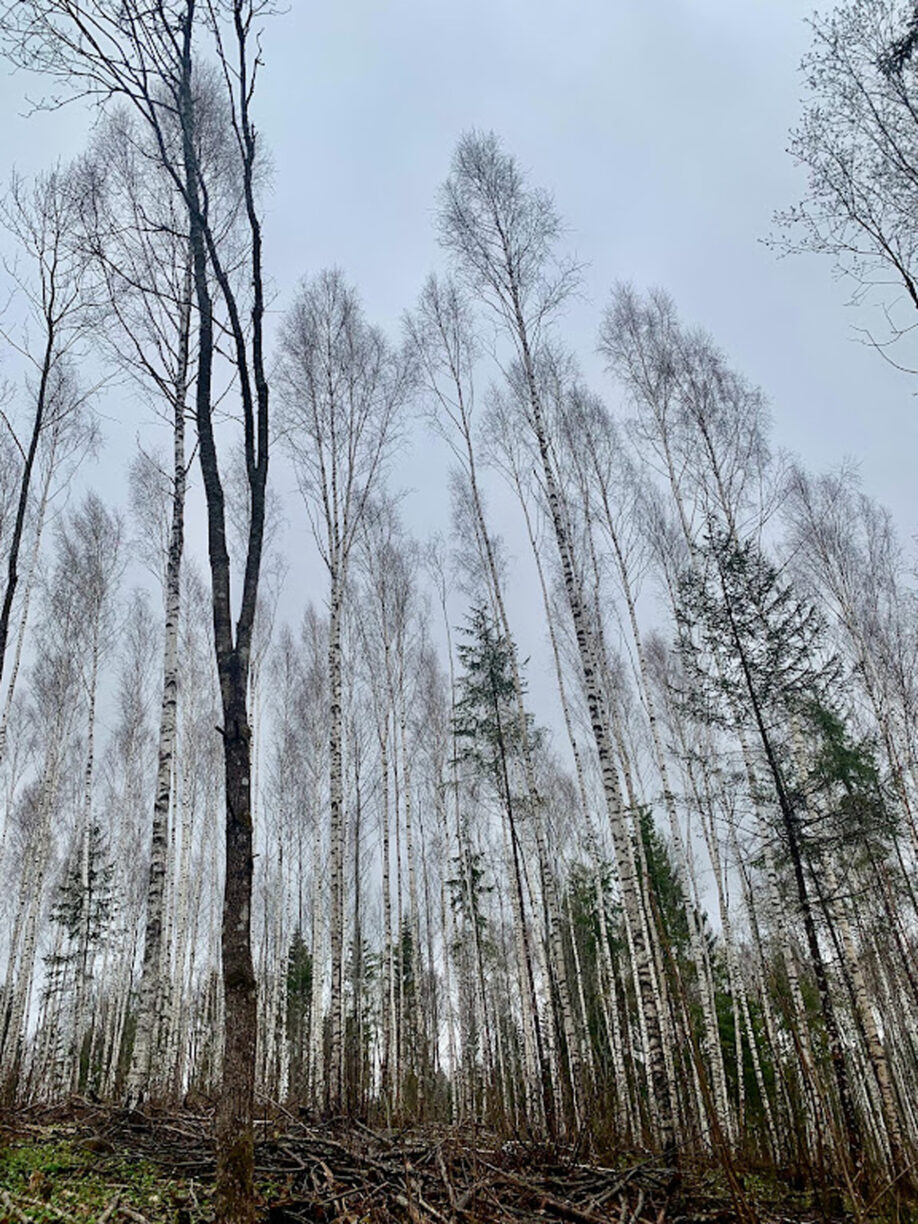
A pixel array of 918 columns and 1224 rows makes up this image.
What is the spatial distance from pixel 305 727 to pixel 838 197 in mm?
15994

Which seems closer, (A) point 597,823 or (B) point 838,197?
(B) point 838,197

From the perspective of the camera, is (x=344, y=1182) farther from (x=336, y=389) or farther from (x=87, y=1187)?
(x=336, y=389)

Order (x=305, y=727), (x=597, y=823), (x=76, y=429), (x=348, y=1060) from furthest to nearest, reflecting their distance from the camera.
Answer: (x=597, y=823), (x=305, y=727), (x=76, y=429), (x=348, y=1060)

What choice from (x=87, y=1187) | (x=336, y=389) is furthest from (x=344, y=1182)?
(x=336, y=389)

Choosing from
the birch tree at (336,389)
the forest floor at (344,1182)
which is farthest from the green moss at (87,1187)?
the birch tree at (336,389)

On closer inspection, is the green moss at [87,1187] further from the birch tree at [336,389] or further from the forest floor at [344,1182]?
the birch tree at [336,389]

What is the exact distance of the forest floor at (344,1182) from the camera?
3.80m

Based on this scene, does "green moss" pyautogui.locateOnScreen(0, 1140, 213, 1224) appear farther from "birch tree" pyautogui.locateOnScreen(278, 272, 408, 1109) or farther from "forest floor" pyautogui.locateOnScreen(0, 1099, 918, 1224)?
"birch tree" pyautogui.locateOnScreen(278, 272, 408, 1109)

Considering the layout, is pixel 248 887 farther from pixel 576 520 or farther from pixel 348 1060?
pixel 576 520

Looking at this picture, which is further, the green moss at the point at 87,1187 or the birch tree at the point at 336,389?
Answer: the birch tree at the point at 336,389

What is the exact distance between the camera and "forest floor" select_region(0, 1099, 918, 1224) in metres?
3.80

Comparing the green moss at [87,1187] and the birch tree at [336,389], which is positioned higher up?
the birch tree at [336,389]

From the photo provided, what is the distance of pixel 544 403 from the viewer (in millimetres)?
14617

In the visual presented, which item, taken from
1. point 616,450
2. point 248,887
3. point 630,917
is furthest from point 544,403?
point 248,887
